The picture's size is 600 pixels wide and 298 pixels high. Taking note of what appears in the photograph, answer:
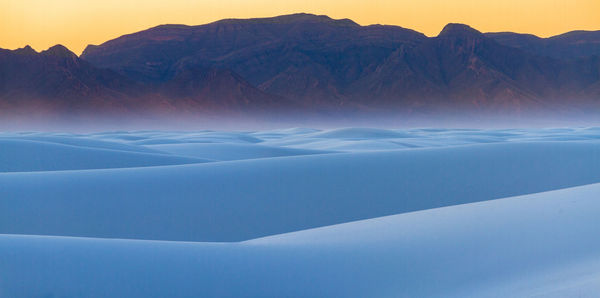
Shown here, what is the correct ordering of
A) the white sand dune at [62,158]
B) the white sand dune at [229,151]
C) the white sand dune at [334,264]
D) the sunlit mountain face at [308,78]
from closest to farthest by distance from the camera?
the white sand dune at [334,264] < the white sand dune at [62,158] < the white sand dune at [229,151] < the sunlit mountain face at [308,78]

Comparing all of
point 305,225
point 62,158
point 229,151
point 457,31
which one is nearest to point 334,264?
point 305,225

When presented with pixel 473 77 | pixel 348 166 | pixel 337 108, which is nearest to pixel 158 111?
pixel 337 108

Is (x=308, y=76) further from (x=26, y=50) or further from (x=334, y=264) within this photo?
(x=334, y=264)

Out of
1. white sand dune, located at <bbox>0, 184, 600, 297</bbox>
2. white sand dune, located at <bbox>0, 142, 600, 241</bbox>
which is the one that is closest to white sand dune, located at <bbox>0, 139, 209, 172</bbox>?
white sand dune, located at <bbox>0, 142, 600, 241</bbox>

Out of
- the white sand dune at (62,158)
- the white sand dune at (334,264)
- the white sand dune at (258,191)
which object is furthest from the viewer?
the white sand dune at (62,158)

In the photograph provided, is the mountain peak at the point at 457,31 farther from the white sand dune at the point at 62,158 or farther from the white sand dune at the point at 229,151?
the white sand dune at the point at 62,158

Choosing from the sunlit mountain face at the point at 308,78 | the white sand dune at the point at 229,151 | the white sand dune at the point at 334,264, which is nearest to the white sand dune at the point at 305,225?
the white sand dune at the point at 334,264

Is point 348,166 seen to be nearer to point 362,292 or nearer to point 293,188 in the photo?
point 293,188
